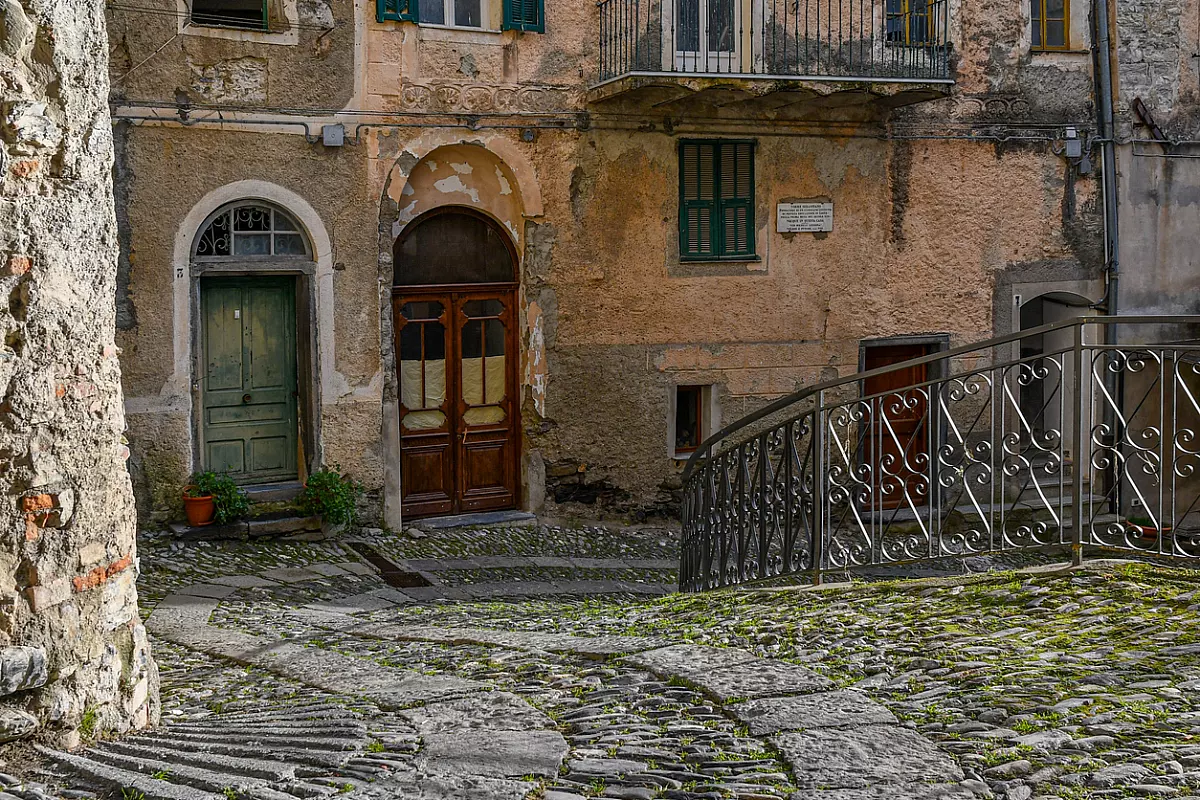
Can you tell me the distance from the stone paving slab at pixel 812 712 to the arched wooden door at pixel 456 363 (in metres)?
8.80

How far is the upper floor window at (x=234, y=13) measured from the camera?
1153 cm

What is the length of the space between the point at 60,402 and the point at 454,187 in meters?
8.68

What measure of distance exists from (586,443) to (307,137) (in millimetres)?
4003

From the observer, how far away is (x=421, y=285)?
12.8 meters

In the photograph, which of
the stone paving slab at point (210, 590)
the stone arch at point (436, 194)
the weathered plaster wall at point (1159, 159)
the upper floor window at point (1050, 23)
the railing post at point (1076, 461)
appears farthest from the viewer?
the weathered plaster wall at point (1159, 159)

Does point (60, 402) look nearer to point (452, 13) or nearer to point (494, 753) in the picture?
point (494, 753)

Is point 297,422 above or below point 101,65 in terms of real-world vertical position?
below

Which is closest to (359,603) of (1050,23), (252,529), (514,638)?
(252,529)

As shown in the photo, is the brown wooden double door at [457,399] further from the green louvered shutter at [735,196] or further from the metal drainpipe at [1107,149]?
the metal drainpipe at [1107,149]

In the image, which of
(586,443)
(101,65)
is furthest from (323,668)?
(586,443)

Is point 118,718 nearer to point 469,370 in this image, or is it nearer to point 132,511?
point 132,511

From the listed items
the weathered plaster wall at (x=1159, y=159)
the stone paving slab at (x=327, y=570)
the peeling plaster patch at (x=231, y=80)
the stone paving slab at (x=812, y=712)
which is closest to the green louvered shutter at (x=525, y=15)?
the peeling plaster patch at (x=231, y=80)

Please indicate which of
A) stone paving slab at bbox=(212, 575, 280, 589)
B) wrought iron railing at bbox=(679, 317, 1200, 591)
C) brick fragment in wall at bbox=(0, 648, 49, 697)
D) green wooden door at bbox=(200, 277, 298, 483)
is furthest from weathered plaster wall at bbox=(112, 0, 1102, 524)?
brick fragment in wall at bbox=(0, 648, 49, 697)

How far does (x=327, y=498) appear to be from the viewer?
12.0 metres
